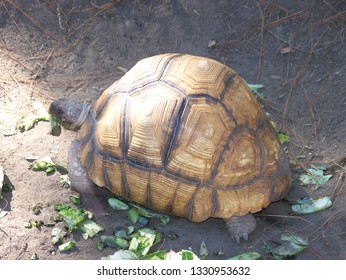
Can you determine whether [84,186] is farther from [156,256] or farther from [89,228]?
[156,256]

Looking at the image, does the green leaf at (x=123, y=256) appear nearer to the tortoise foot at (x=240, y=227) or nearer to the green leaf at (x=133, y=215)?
the green leaf at (x=133, y=215)

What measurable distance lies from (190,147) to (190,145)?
0.02 metres

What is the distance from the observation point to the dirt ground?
4.27 m

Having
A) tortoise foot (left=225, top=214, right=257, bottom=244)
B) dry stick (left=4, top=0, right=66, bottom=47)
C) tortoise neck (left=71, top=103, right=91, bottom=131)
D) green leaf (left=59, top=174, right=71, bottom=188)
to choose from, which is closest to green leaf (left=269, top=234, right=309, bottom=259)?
tortoise foot (left=225, top=214, right=257, bottom=244)

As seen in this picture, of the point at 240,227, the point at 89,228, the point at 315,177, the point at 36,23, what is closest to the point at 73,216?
the point at 89,228

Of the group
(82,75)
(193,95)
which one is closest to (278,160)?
(193,95)

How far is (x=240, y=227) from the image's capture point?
4.23m

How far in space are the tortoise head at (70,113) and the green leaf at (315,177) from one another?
7.38ft

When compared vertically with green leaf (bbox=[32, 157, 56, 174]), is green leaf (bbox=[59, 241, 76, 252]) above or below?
below

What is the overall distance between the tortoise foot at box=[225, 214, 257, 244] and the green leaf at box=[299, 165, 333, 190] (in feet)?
2.75

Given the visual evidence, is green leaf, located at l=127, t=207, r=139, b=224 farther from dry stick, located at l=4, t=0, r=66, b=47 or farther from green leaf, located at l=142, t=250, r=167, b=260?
dry stick, located at l=4, t=0, r=66, b=47

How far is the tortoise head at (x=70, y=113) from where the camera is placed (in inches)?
192

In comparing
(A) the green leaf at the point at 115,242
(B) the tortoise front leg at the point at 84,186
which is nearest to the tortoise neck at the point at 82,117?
(B) the tortoise front leg at the point at 84,186

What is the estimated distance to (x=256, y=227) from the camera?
4.39 m
